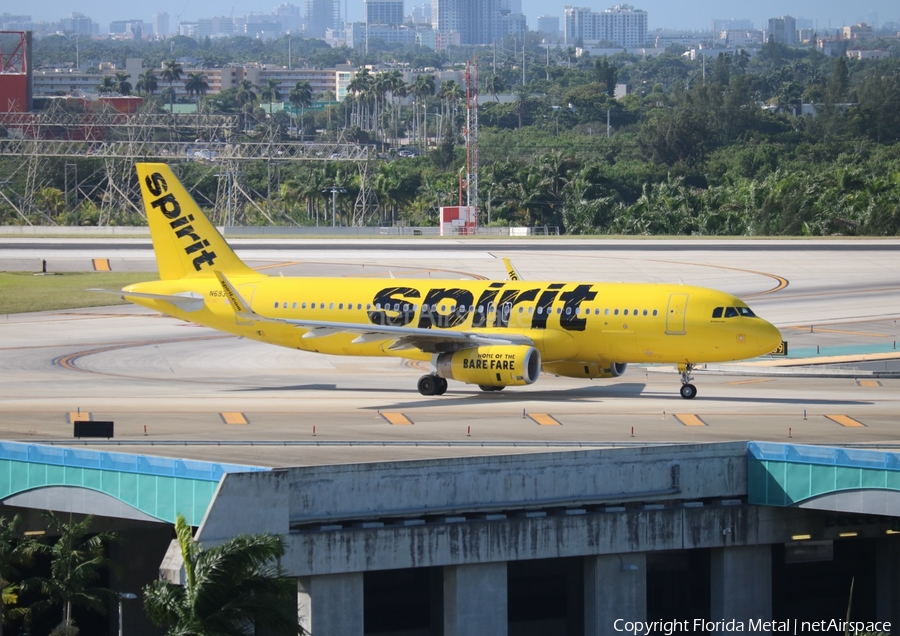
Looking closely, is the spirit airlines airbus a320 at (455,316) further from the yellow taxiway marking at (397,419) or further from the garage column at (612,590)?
the garage column at (612,590)

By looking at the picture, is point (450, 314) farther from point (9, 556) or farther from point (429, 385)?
point (9, 556)

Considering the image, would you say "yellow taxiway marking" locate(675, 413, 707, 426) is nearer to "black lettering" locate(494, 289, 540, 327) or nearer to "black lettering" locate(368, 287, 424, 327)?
"black lettering" locate(494, 289, 540, 327)

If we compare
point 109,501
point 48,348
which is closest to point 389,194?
point 48,348

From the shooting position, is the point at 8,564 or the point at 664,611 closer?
the point at 8,564

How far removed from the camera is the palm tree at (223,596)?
24891 millimetres

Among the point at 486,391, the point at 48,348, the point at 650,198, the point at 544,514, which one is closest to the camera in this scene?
the point at 544,514

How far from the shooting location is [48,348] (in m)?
62.6

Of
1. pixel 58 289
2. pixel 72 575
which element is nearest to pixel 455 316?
pixel 72 575

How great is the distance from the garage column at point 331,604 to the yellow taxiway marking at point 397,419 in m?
10.8

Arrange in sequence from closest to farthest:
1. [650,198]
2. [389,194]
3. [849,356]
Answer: [849,356] < [650,198] < [389,194]

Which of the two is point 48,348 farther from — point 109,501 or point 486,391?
point 109,501

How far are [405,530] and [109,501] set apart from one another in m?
7.54

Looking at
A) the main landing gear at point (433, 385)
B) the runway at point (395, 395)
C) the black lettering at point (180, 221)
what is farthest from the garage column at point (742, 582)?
the black lettering at point (180, 221)

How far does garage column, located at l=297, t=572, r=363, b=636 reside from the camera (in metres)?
30.3
